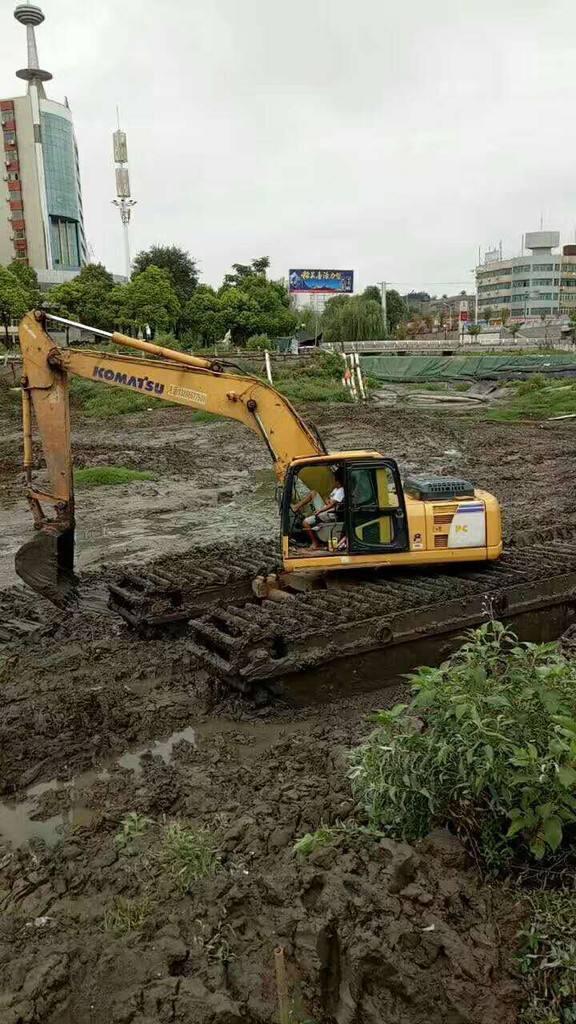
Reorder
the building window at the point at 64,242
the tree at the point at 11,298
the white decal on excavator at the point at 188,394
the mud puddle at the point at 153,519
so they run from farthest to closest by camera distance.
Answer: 1. the building window at the point at 64,242
2. the tree at the point at 11,298
3. the mud puddle at the point at 153,519
4. the white decal on excavator at the point at 188,394

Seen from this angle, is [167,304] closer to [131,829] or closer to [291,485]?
[291,485]

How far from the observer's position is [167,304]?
164 feet

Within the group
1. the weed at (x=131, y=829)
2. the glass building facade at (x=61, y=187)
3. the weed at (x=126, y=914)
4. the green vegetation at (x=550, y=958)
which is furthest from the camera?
the glass building facade at (x=61, y=187)

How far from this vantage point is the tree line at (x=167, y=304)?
158ft

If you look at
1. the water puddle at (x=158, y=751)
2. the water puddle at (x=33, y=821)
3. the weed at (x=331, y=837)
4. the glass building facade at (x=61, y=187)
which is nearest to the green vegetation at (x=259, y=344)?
the glass building facade at (x=61, y=187)

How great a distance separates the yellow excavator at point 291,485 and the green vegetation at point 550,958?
4.46 meters

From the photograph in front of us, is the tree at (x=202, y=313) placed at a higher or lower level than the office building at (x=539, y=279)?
lower

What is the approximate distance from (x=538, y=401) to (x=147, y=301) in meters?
28.2

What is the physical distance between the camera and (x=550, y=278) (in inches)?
4560

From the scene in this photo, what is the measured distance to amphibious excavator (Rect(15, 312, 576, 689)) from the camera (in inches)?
289

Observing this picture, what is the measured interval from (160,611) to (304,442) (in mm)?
2510

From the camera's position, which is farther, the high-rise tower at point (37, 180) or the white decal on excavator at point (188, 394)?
the high-rise tower at point (37, 180)

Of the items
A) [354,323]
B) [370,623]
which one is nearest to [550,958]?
[370,623]

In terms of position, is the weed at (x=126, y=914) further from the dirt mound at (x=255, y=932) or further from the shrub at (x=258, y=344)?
the shrub at (x=258, y=344)
